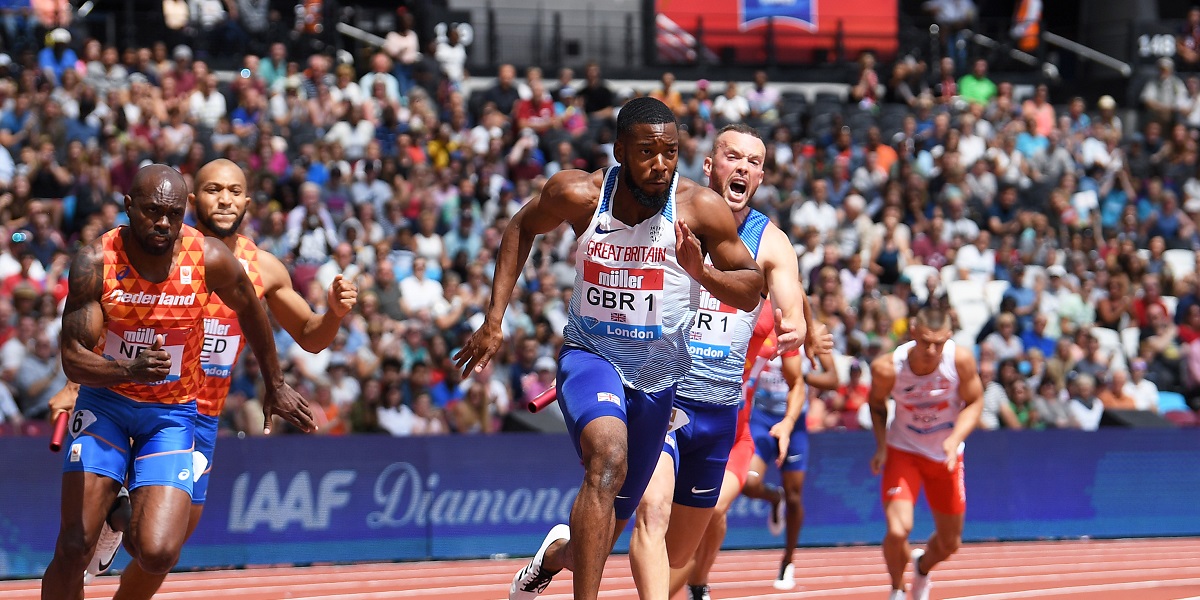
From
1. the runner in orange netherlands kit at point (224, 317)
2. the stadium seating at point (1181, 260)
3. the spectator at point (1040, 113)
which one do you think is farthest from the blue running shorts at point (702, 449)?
the spectator at point (1040, 113)

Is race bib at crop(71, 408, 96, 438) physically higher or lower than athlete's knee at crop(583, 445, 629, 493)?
higher

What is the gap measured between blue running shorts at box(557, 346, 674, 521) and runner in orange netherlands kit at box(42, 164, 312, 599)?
132cm

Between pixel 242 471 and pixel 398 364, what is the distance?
6.09 feet

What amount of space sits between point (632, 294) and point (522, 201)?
11324mm

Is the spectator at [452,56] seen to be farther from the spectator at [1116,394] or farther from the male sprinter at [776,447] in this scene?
the male sprinter at [776,447]

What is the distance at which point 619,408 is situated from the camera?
22.0ft

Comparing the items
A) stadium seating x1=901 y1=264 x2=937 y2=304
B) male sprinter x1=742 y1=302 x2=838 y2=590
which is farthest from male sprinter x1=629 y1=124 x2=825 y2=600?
stadium seating x1=901 y1=264 x2=937 y2=304

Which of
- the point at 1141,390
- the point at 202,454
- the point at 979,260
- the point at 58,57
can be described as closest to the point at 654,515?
the point at 202,454

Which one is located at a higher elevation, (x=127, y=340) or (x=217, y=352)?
(x=127, y=340)

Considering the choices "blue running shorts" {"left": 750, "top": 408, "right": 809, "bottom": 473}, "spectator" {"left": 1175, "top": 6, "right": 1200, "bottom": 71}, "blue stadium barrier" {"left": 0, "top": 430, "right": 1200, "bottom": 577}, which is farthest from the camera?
"spectator" {"left": 1175, "top": 6, "right": 1200, "bottom": 71}

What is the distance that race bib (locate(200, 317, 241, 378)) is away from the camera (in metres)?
7.76

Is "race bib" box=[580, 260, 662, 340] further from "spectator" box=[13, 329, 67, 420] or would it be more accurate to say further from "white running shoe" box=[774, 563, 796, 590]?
"spectator" box=[13, 329, 67, 420]

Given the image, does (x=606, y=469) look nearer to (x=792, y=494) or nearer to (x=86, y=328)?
(x=86, y=328)

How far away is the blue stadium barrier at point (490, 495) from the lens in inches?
519
